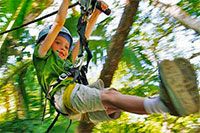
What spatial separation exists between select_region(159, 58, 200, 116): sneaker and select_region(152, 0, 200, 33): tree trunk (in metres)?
0.33

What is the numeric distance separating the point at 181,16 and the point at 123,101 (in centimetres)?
78

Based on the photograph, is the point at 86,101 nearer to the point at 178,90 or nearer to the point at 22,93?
the point at 178,90

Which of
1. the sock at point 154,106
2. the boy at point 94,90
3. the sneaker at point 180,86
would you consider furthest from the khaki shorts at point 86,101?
the sneaker at point 180,86

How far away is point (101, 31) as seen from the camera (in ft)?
14.1

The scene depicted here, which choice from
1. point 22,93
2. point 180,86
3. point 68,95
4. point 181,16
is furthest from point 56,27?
point 22,93

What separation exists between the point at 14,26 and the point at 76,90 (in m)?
1.29

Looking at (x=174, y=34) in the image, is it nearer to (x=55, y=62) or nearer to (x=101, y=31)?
(x=101, y=31)

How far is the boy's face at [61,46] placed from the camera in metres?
3.17

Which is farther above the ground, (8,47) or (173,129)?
(8,47)

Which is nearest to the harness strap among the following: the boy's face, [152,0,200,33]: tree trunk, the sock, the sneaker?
the boy's face

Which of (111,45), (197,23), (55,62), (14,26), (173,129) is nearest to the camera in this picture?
(197,23)

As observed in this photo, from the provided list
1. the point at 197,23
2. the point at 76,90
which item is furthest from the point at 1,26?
the point at 197,23

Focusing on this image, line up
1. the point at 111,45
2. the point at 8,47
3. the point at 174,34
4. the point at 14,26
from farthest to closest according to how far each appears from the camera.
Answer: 1. the point at 174,34
2. the point at 8,47
3. the point at 14,26
4. the point at 111,45

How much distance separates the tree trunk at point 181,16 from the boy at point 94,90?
1.23ft
